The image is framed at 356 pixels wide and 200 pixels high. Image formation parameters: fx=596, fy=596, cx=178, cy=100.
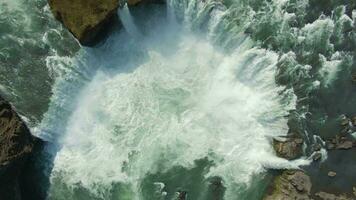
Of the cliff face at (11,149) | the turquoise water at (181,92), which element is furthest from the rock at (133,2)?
the cliff face at (11,149)

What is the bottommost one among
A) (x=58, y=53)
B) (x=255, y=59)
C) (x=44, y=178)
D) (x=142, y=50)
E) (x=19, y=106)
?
(x=44, y=178)

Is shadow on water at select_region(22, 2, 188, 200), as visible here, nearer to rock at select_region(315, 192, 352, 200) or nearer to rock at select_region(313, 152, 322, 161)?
rock at select_region(313, 152, 322, 161)

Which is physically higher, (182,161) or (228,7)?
(228,7)

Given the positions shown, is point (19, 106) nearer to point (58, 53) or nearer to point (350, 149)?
point (58, 53)

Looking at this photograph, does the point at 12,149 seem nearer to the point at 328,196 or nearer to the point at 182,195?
the point at 182,195

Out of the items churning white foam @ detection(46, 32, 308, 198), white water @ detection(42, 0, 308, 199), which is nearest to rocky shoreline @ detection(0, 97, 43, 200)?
white water @ detection(42, 0, 308, 199)

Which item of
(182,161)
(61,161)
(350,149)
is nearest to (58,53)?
(61,161)

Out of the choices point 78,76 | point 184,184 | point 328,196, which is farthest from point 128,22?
point 328,196
